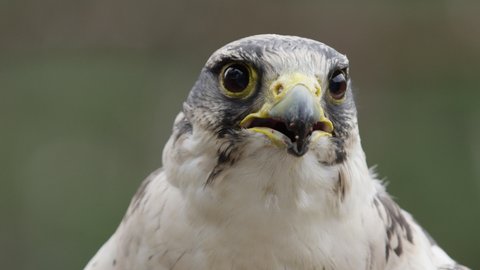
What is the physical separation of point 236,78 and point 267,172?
0.82ft

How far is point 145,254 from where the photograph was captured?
2.67 metres

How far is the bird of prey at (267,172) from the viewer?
2.40 meters

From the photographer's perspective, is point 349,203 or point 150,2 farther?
point 150,2

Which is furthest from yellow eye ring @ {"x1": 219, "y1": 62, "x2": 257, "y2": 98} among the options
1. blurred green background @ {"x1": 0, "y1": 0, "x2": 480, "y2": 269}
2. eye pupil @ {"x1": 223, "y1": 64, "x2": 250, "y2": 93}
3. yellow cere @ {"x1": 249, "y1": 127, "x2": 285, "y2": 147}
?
blurred green background @ {"x1": 0, "y1": 0, "x2": 480, "y2": 269}

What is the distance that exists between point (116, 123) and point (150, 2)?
4.97 ft

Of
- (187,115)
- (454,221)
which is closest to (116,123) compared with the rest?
(454,221)

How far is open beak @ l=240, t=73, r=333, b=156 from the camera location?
90.4 inches

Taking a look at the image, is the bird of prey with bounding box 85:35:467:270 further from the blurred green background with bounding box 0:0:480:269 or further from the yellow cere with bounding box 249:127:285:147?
the blurred green background with bounding box 0:0:480:269

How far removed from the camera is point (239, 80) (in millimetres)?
2479

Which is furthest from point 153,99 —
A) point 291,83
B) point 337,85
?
point 291,83

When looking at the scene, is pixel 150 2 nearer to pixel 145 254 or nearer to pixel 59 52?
pixel 59 52

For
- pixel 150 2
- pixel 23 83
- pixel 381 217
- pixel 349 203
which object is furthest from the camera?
pixel 150 2

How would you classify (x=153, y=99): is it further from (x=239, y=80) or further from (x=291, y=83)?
(x=291, y=83)

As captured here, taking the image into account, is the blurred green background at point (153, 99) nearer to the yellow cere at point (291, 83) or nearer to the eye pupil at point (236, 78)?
the eye pupil at point (236, 78)
